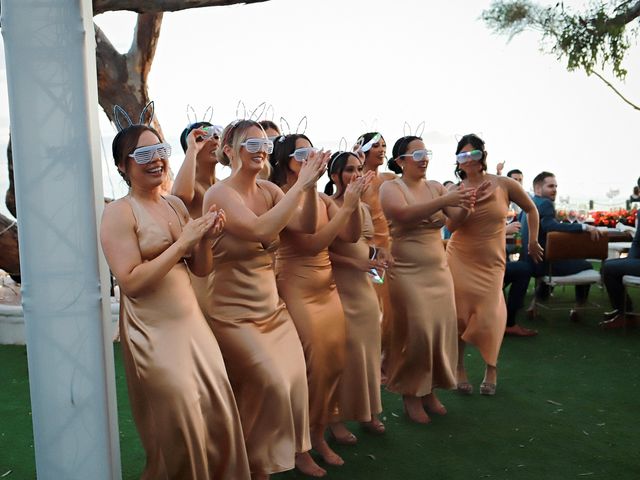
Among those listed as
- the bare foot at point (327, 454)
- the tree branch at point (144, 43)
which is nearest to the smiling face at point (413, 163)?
the bare foot at point (327, 454)

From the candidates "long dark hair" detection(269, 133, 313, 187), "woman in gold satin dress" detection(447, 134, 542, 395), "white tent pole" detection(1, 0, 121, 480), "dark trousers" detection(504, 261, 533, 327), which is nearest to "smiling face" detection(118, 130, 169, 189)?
"white tent pole" detection(1, 0, 121, 480)

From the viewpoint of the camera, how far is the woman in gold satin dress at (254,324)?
3342 millimetres

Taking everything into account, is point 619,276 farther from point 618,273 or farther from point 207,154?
point 207,154

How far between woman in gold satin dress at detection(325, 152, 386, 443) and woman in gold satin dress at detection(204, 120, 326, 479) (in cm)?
77

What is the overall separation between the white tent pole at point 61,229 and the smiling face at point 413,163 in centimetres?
246

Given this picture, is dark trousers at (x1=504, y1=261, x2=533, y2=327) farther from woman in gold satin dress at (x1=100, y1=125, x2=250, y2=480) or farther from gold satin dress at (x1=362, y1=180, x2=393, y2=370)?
woman in gold satin dress at (x1=100, y1=125, x2=250, y2=480)

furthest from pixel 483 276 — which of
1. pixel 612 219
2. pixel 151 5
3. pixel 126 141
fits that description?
pixel 612 219

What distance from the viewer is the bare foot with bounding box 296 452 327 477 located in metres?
3.88

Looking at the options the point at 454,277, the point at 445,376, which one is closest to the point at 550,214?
the point at 454,277

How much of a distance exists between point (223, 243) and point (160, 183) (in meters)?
0.52

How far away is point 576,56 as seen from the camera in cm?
1231

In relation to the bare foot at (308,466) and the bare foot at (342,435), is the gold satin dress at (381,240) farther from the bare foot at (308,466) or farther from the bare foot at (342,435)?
the bare foot at (308,466)

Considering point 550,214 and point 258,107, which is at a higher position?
point 258,107

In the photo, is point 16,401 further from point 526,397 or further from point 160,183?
point 526,397
